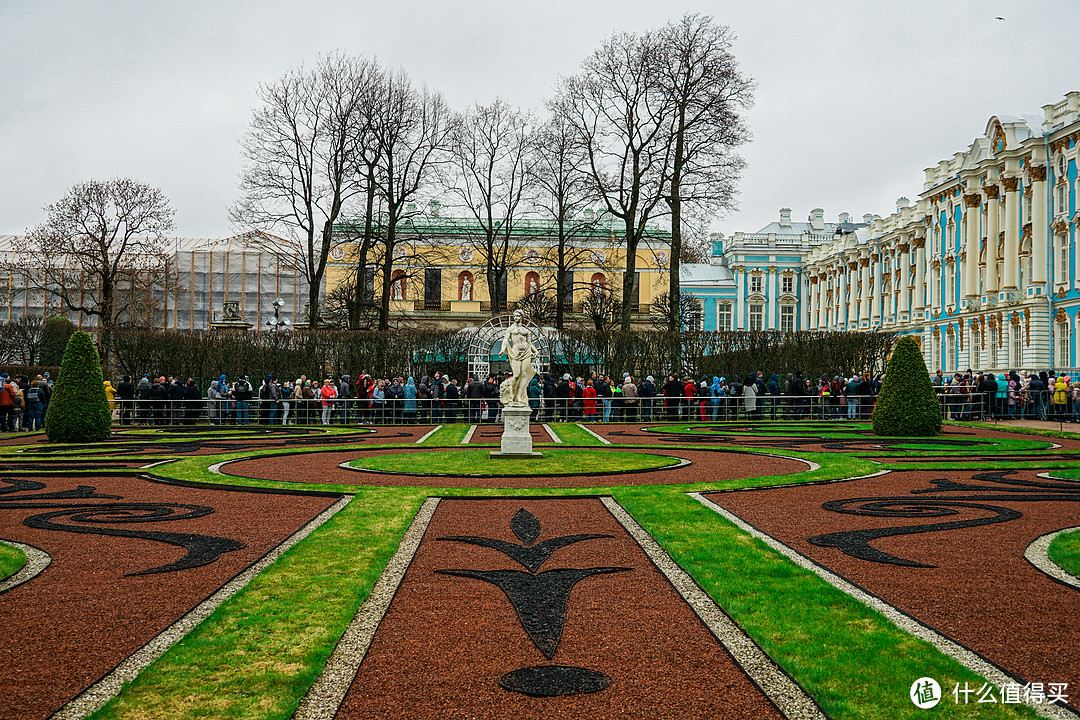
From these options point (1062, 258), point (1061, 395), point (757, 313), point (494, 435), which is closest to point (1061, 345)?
point (1062, 258)

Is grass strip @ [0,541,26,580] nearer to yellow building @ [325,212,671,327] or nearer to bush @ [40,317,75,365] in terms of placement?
yellow building @ [325,212,671,327]

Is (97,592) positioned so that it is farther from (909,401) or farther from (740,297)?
(740,297)

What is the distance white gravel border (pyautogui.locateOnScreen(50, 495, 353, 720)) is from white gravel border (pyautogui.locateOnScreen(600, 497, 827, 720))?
2.97m

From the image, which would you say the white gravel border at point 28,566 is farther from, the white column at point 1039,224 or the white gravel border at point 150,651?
the white column at point 1039,224

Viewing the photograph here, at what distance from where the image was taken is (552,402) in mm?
26156

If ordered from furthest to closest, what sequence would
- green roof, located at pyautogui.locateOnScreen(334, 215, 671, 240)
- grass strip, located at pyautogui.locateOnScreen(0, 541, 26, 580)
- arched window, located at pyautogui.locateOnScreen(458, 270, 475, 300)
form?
1. arched window, located at pyautogui.locateOnScreen(458, 270, 475, 300)
2. green roof, located at pyautogui.locateOnScreen(334, 215, 671, 240)
3. grass strip, located at pyautogui.locateOnScreen(0, 541, 26, 580)

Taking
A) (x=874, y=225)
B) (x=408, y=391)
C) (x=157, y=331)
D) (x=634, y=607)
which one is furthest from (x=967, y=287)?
(x=634, y=607)

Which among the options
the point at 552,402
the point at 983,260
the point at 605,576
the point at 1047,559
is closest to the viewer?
the point at 605,576

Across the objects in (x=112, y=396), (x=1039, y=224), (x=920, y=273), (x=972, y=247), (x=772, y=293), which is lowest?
(x=112, y=396)

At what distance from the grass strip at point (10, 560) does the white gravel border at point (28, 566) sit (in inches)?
1.1

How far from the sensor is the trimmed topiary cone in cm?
1812

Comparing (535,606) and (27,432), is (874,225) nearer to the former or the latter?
(27,432)

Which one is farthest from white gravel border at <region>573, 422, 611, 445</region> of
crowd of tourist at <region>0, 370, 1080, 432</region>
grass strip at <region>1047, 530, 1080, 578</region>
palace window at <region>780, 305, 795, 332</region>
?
palace window at <region>780, 305, 795, 332</region>

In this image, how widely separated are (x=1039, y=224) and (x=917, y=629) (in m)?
42.6
